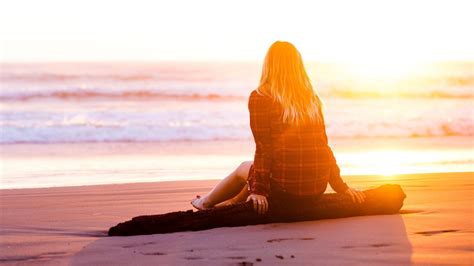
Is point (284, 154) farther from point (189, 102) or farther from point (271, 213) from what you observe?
point (189, 102)

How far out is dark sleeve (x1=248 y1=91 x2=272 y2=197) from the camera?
221 inches

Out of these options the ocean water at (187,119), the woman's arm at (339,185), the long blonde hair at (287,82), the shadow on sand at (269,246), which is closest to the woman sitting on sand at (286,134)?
the long blonde hair at (287,82)

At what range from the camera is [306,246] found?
493cm

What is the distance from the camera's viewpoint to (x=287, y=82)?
5.64 meters

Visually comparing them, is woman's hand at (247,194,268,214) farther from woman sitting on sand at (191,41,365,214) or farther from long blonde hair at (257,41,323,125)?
long blonde hair at (257,41,323,125)

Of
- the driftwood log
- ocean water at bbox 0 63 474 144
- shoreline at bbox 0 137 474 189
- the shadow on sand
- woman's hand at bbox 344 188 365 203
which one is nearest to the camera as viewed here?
the shadow on sand

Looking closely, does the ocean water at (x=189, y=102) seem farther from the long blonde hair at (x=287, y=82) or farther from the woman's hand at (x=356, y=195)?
the long blonde hair at (x=287, y=82)

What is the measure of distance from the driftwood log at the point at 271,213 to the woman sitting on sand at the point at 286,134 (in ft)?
0.26

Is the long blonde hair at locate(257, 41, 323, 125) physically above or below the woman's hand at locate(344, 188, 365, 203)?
above

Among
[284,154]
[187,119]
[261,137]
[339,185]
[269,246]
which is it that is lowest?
[269,246]

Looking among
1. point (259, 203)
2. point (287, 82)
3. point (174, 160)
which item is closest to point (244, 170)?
point (259, 203)

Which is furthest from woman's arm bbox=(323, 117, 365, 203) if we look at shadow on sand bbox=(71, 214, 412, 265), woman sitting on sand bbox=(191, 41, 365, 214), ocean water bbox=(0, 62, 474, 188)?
ocean water bbox=(0, 62, 474, 188)

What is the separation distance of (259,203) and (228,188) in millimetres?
554

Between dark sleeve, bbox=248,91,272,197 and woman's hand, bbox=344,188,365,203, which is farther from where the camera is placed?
woman's hand, bbox=344,188,365,203
